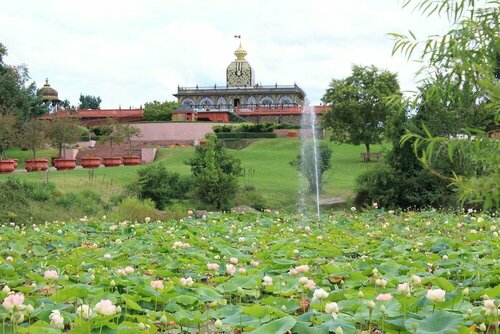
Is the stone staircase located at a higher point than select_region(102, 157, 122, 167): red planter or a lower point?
higher

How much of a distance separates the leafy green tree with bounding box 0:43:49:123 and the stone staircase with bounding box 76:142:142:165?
134 inches

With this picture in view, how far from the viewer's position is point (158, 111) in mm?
50781

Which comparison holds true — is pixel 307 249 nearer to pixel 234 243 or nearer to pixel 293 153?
pixel 234 243

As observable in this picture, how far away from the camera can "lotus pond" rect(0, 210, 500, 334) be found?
8.89 feet

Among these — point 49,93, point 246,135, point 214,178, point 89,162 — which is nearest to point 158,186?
point 214,178

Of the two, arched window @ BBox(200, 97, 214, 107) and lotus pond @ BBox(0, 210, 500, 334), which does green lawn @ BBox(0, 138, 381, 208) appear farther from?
arched window @ BBox(200, 97, 214, 107)

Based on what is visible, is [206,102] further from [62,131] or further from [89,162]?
[89,162]

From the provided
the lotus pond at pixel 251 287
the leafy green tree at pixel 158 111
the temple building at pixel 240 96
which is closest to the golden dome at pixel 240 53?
the temple building at pixel 240 96

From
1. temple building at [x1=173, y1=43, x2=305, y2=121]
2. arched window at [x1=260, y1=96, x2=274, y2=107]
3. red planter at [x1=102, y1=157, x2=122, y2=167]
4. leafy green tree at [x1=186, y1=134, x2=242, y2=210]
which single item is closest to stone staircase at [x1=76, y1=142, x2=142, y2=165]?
red planter at [x1=102, y1=157, x2=122, y2=167]

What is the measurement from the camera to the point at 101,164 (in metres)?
27.6

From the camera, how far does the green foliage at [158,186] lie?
1585 centimetres

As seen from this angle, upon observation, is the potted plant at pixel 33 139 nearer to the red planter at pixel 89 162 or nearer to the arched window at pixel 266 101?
the red planter at pixel 89 162

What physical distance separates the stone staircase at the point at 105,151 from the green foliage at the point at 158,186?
14.3 meters

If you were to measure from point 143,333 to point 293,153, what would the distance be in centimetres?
2824
